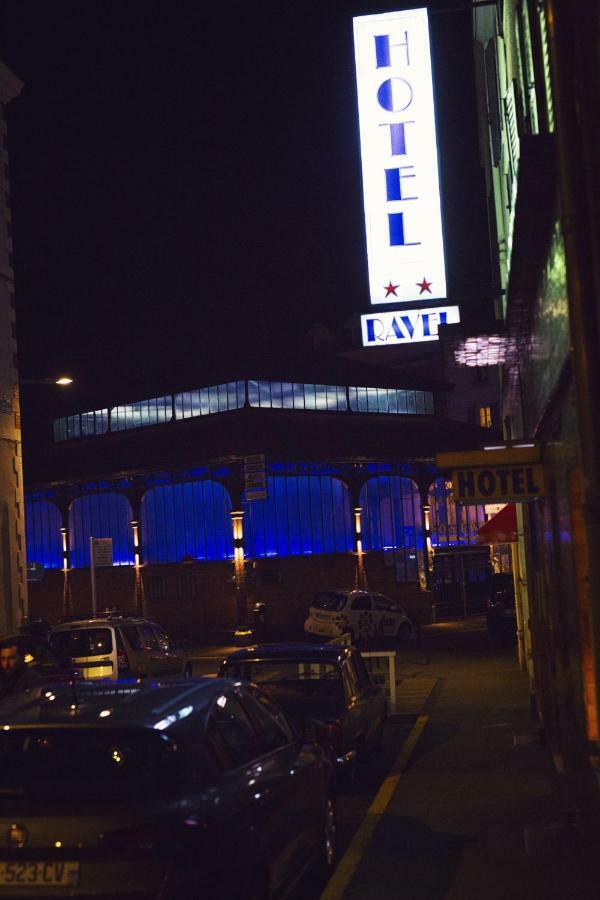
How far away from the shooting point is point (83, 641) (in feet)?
64.6

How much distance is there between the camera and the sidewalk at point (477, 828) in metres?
7.96

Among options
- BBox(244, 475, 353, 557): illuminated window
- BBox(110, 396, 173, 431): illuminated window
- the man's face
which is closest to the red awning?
the man's face

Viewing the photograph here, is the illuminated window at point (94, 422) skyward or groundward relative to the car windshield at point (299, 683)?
skyward

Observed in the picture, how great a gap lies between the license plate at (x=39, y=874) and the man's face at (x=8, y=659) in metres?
7.43

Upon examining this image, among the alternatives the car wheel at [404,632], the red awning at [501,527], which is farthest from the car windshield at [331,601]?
the red awning at [501,527]

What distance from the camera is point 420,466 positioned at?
44.5m

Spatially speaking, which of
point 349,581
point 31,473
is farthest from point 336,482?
point 31,473

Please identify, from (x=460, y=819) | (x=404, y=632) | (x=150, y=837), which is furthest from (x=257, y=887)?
(x=404, y=632)

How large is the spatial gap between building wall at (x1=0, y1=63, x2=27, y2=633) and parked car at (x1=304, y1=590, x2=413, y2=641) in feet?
32.6

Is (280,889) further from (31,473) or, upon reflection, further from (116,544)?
(31,473)

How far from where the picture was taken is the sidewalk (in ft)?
26.1

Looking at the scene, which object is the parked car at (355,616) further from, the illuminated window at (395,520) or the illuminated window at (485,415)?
the illuminated window at (485,415)

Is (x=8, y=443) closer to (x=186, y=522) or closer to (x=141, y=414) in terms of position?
(x=186, y=522)

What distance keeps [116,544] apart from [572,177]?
3995 centimetres
